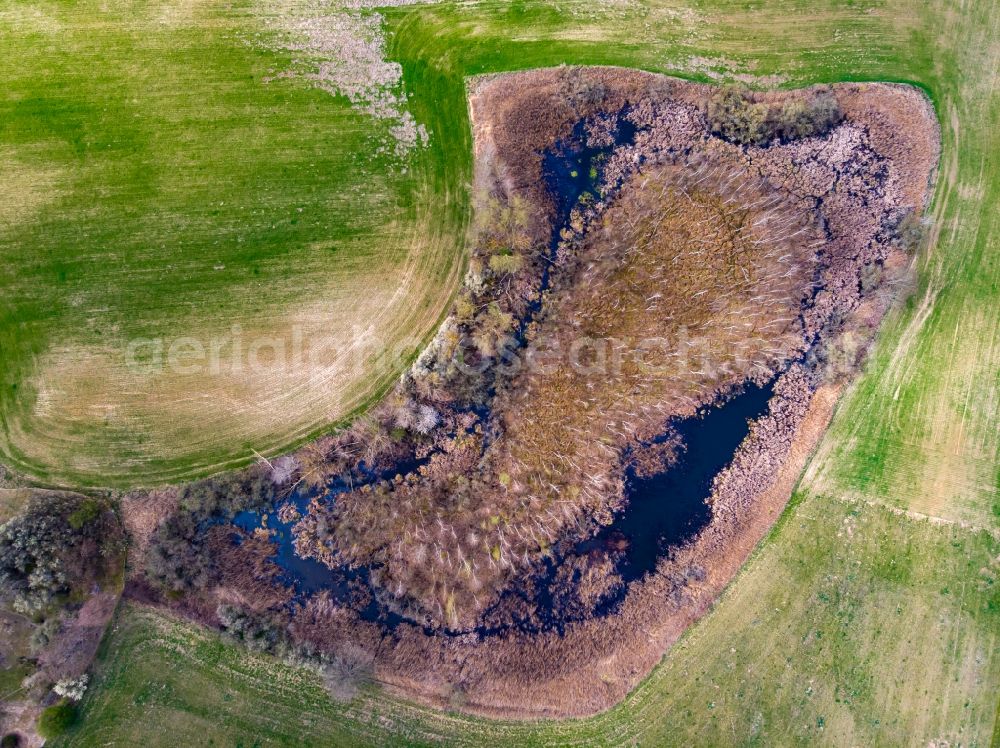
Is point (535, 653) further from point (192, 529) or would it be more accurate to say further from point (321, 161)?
point (321, 161)

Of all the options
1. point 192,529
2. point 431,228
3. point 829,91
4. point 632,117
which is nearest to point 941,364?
point 829,91

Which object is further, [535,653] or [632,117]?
[632,117]

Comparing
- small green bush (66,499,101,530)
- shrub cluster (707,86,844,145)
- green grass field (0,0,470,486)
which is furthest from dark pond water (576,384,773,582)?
small green bush (66,499,101,530)

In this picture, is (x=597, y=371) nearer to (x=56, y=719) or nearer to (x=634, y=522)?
(x=634, y=522)

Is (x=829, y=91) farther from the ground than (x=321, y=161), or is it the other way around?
(x=829, y=91)

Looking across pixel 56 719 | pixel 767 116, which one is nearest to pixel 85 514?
pixel 56 719

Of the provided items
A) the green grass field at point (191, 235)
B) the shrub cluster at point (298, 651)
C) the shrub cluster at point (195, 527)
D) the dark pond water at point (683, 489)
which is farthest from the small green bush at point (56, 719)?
the dark pond water at point (683, 489)
